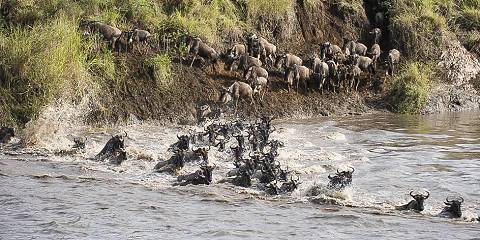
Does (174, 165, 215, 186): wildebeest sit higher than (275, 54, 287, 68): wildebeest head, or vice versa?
(275, 54, 287, 68): wildebeest head

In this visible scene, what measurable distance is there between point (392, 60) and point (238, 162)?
9300 mm

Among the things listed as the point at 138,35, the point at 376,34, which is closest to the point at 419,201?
the point at 138,35

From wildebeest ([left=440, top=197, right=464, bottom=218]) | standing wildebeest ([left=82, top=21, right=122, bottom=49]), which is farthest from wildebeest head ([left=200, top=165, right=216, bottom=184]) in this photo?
standing wildebeest ([left=82, top=21, right=122, bottom=49])

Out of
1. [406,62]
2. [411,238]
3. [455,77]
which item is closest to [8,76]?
[411,238]

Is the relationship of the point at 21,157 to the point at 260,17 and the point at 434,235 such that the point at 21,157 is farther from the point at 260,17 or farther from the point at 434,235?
the point at 260,17

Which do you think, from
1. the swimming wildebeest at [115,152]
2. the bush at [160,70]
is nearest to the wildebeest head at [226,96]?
the bush at [160,70]

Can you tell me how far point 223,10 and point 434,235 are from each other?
1247cm

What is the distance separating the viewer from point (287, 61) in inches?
723

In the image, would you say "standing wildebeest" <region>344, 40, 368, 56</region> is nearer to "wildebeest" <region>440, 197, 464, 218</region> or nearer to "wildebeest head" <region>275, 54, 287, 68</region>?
"wildebeest head" <region>275, 54, 287, 68</region>

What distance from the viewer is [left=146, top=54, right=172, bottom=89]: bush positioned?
16438 mm

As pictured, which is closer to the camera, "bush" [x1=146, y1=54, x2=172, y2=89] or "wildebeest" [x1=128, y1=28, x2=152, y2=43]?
"bush" [x1=146, y1=54, x2=172, y2=89]

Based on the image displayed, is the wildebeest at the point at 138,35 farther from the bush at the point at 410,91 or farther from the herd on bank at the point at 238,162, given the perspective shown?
the bush at the point at 410,91

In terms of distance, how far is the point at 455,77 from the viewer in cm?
2058

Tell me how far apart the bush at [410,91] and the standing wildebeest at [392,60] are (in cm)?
43
